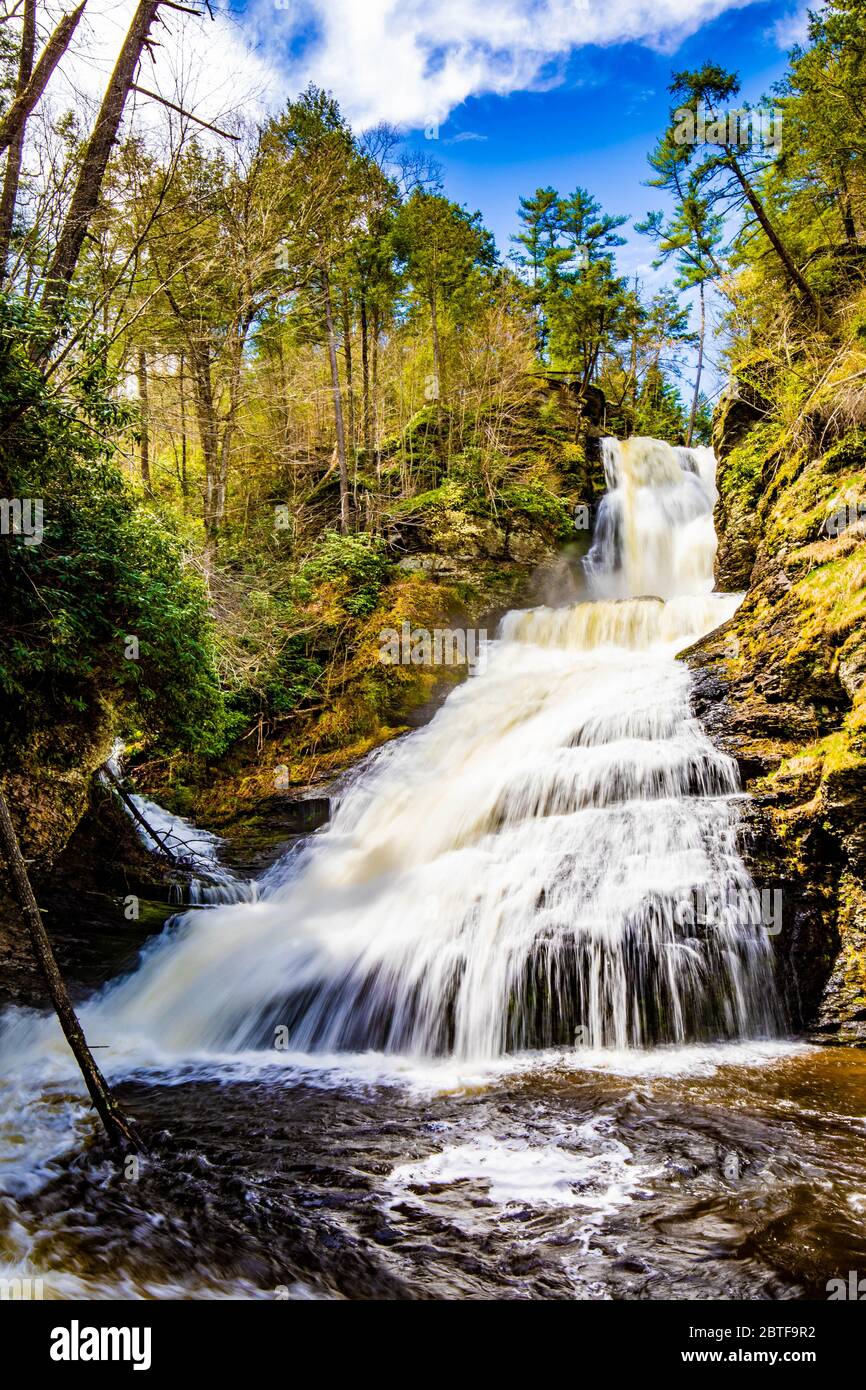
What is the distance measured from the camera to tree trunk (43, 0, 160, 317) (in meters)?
6.61

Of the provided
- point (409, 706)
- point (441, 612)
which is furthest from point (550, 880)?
point (441, 612)

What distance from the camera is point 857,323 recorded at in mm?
9875

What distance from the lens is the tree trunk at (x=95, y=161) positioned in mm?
6613

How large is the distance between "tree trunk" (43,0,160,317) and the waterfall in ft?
22.4

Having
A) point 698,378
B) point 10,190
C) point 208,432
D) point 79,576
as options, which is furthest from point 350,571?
point 698,378

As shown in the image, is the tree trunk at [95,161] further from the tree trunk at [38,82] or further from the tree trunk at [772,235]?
the tree trunk at [772,235]

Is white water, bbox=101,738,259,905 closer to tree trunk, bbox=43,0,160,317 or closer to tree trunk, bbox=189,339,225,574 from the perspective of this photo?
tree trunk, bbox=189,339,225,574

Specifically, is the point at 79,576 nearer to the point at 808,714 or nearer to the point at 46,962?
the point at 46,962

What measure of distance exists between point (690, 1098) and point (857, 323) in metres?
10.6

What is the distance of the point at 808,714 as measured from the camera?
752cm

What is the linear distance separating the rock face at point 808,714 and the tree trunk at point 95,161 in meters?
8.24

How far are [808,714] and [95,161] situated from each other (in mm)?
9526
